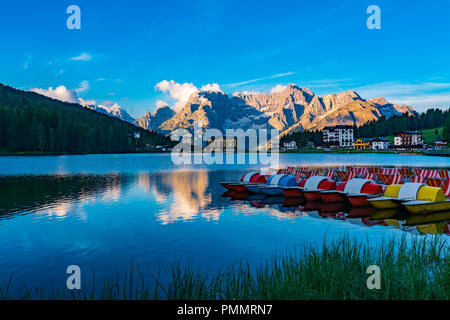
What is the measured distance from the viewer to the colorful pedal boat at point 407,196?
31.4 metres

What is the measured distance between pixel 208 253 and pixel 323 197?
22.1 metres

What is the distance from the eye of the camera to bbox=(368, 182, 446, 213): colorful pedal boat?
31375mm

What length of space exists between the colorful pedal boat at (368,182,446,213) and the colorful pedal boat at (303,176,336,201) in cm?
734

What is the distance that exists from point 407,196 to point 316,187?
434 inches

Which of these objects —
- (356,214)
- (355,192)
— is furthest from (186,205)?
(355,192)

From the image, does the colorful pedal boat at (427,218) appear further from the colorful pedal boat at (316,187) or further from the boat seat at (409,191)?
the colorful pedal boat at (316,187)

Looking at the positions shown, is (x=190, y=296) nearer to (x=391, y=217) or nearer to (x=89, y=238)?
(x=89, y=238)

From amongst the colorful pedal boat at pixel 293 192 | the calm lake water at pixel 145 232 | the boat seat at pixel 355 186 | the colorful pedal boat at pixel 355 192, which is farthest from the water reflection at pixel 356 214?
the boat seat at pixel 355 186

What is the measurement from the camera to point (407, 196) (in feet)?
107

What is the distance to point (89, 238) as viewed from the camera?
2498cm

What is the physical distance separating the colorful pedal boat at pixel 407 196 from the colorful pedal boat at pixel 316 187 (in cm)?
734

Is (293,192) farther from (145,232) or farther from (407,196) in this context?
(145,232)

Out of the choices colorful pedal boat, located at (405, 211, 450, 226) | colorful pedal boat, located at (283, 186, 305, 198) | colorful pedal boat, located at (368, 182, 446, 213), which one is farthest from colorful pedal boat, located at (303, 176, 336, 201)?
colorful pedal boat, located at (405, 211, 450, 226)
